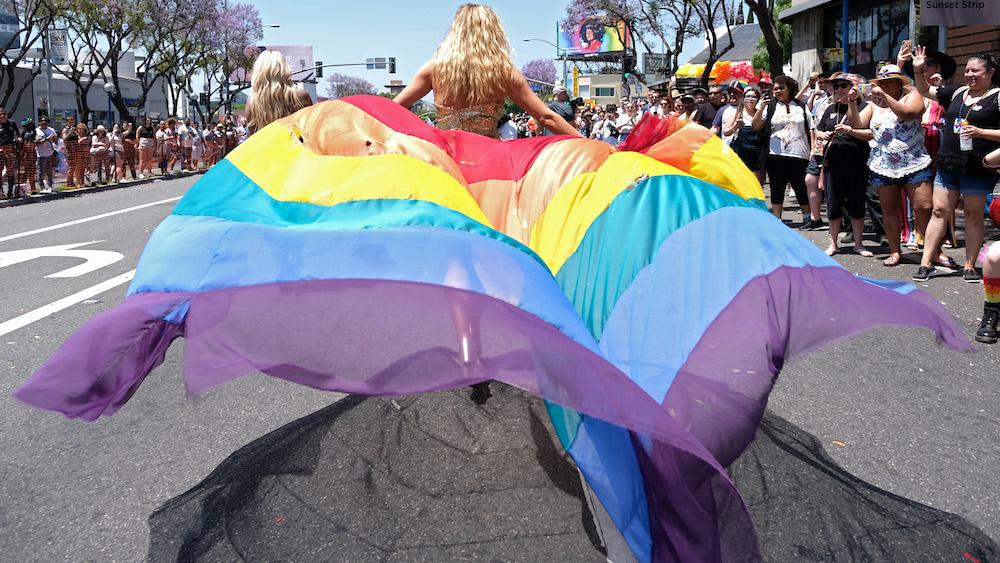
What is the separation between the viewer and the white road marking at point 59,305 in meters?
6.48

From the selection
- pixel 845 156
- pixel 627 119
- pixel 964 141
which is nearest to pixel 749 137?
pixel 845 156

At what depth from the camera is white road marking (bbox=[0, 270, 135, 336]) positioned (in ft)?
21.3

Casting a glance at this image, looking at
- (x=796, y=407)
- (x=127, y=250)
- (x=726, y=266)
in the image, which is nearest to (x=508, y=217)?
(x=726, y=266)

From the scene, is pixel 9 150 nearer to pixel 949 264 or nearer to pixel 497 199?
pixel 949 264

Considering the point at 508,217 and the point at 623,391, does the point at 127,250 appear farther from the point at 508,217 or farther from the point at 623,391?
the point at 623,391

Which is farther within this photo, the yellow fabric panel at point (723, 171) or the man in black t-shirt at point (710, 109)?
the man in black t-shirt at point (710, 109)

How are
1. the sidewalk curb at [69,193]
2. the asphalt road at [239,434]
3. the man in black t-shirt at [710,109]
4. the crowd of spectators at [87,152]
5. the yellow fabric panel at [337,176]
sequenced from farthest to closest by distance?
1. the crowd of spectators at [87,152]
2. the sidewalk curb at [69,193]
3. the man in black t-shirt at [710,109]
4. the asphalt road at [239,434]
5. the yellow fabric panel at [337,176]

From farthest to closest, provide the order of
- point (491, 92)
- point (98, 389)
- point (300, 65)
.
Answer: point (300, 65), point (491, 92), point (98, 389)

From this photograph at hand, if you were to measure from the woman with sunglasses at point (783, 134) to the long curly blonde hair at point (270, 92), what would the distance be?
679 centimetres

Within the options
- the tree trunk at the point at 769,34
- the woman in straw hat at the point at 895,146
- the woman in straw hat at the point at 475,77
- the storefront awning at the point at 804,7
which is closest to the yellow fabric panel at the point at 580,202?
the woman in straw hat at the point at 475,77

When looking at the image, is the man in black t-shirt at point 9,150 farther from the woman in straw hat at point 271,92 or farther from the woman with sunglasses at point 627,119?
the woman in straw hat at point 271,92

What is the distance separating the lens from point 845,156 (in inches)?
338

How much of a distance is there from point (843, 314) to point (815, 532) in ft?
2.70

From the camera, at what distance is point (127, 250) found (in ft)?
34.3
